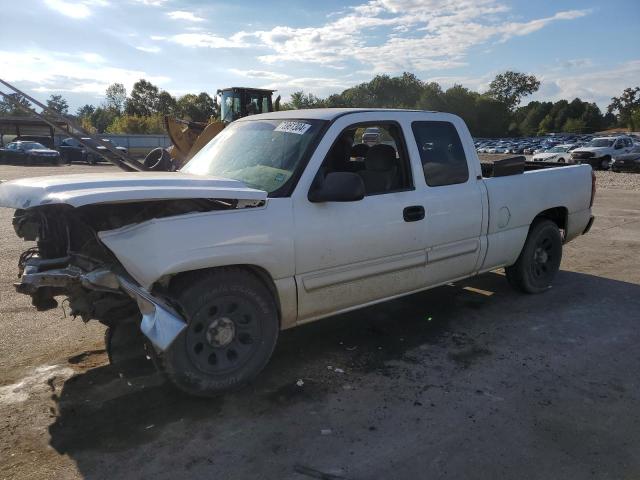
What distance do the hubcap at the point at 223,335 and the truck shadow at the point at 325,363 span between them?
26 centimetres

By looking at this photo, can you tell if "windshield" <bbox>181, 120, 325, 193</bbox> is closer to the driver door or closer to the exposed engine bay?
the driver door

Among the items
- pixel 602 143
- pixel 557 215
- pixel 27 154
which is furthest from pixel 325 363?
pixel 27 154

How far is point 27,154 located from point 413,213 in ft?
106

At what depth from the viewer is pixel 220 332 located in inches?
133

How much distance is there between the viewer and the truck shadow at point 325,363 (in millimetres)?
3164

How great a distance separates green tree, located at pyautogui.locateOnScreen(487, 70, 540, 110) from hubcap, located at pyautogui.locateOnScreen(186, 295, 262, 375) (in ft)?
458

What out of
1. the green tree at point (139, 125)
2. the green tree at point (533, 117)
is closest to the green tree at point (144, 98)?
the green tree at point (139, 125)

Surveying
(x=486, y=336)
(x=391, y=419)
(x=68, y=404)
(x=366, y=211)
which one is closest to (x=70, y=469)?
(x=68, y=404)

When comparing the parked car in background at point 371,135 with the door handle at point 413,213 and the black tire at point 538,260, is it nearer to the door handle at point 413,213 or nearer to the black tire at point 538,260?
the door handle at point 413,213

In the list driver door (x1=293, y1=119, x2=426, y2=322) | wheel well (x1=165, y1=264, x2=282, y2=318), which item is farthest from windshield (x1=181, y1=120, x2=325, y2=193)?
wheel well (x1=165, y1=264, x2=282, y2=318)

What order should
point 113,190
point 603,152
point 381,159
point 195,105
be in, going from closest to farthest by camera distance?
point 113,190 < point 381,159 < point 603,152 < point 195,105

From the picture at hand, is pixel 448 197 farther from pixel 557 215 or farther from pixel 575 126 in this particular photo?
pixel 575 126

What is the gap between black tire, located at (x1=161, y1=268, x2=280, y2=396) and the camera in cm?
323

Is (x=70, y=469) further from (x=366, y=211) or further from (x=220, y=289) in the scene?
(x=366, y=211)
